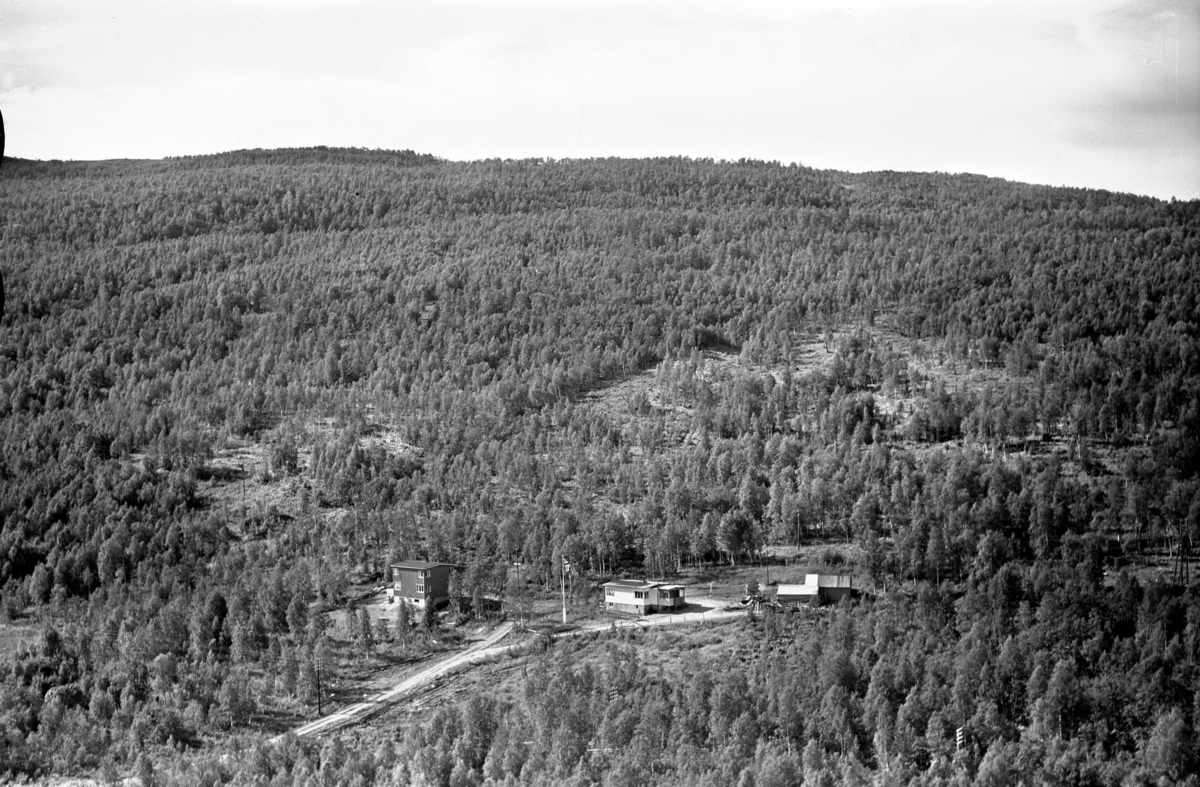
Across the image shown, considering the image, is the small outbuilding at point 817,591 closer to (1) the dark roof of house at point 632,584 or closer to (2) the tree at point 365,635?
(1) the dark roof of house at point 632,584

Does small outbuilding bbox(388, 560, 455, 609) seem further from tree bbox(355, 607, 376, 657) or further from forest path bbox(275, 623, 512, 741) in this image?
forest path bbox(275, 623, 512, 741)

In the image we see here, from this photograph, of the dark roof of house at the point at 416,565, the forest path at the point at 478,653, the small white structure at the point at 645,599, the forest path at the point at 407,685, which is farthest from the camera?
the dark roof of house at the point at 416,565

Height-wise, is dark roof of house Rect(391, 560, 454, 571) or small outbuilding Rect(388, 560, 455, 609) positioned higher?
dark roof of house Rect(391, 560, 454, 571)

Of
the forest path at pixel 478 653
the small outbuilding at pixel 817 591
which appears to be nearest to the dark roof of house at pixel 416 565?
the forest path at pixel 478 653

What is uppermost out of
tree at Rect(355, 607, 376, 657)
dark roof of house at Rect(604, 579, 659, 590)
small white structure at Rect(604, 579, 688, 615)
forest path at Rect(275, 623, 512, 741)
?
dark roof of house at Rect(604, 579, 659, 590)

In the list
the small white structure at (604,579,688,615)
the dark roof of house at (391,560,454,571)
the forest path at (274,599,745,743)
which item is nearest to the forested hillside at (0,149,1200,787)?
the dark roof of house at (391,560,454,571)

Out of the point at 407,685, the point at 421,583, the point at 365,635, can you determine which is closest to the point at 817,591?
the point at 407,685

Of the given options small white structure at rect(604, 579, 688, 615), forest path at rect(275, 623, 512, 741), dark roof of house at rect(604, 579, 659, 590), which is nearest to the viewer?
forest path at rect(275, 623, 512, 741)
